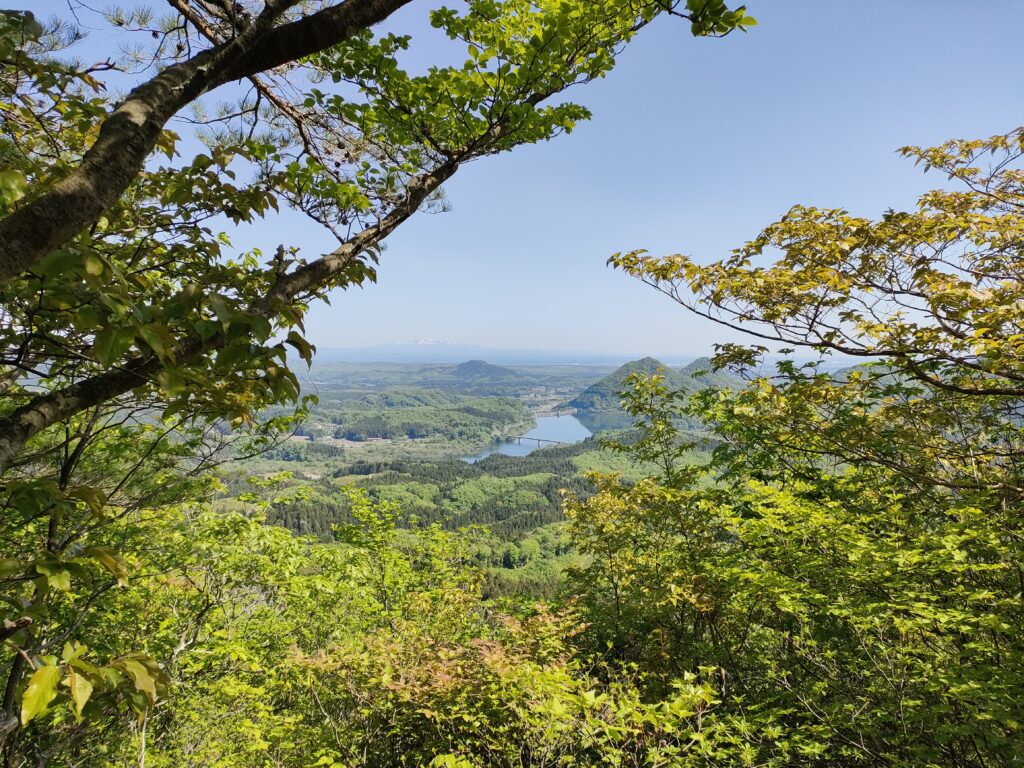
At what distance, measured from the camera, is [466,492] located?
104 metres

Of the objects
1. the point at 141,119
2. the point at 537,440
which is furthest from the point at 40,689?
the point at 537,440

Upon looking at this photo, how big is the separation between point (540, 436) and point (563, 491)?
16780 cm

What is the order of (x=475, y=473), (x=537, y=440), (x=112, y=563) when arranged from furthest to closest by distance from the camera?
1. (x=537, y=440)
2. (x=475, y=473)
3. (x=112, y=563)

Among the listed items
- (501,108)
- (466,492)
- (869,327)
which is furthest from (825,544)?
(466,492)

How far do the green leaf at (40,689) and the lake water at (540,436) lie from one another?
146 meters

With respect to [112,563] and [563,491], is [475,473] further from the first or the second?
[112,563]

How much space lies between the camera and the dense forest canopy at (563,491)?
1496 mm

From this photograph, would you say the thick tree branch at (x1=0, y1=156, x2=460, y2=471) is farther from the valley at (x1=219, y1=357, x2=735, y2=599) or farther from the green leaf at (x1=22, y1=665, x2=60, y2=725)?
the valley at (x1=219, y1=357, x2=735, y2=599)

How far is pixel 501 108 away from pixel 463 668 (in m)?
4.92

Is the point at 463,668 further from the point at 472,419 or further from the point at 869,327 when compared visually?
the point at 472,419

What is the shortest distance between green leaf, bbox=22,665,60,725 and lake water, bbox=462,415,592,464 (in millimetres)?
146332

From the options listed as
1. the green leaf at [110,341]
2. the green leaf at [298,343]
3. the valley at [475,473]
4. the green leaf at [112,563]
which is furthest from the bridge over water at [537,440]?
the green leaf at [110,341]

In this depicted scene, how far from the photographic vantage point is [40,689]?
1.06 meters

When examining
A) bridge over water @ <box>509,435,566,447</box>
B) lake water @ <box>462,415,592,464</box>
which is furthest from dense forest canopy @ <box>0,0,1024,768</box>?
bridge over water @ <box>509,435,566,447</box>
